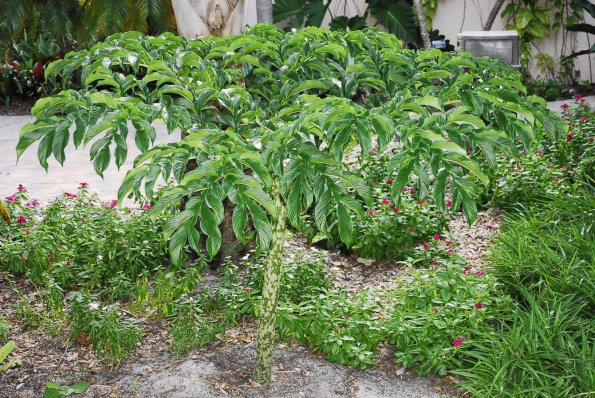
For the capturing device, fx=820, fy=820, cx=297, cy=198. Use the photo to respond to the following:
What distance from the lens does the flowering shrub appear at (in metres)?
4.83

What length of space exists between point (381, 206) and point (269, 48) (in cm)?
176

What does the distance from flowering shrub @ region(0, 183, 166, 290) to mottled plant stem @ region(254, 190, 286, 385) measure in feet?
3.78

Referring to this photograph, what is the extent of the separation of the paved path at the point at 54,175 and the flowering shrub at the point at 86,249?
1.51 meters

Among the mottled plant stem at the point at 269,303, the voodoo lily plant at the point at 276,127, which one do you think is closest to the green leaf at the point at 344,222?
the voodoo lily plant at the point at 276,127

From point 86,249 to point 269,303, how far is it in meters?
1.78

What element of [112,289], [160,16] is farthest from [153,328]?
[160,16]

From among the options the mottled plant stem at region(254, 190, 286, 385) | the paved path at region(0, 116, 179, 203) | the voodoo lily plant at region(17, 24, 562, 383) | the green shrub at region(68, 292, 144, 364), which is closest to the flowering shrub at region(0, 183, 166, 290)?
the green shrub at region(68, 292, 144, 364)

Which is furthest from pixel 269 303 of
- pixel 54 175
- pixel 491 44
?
pixel 491 44

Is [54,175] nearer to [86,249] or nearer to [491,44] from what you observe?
[86,249]

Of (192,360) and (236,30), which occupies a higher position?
(236,30)

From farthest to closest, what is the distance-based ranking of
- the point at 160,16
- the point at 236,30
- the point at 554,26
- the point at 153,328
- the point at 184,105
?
1. the point at 554,26
2. the point at 160,16
3. the point at 236,30
4. the point at 153,328
5. the point at 184,105

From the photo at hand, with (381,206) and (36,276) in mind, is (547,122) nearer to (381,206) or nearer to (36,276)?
(381,206)

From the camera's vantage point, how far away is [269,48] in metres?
3.91

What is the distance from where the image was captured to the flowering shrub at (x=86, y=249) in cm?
483
